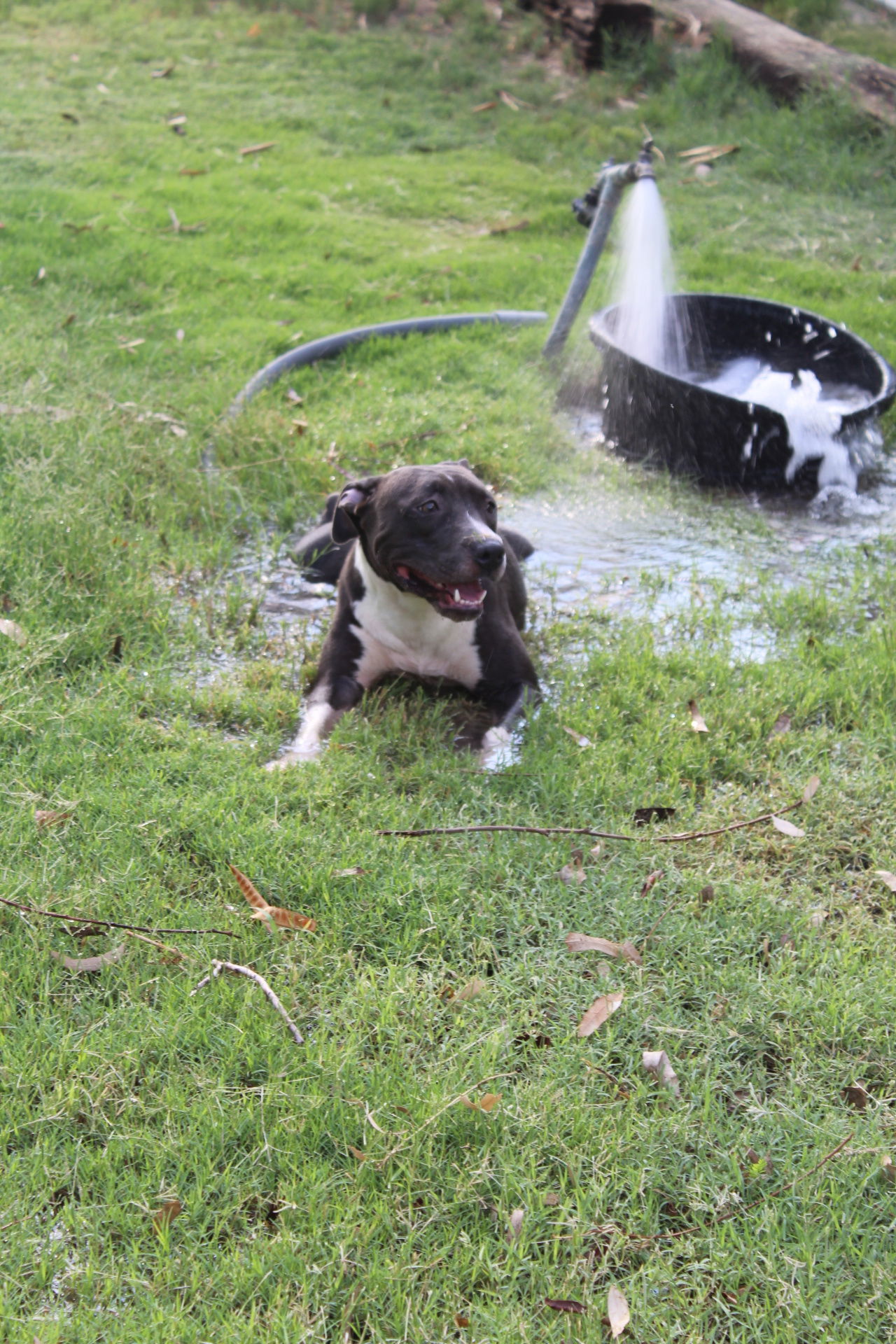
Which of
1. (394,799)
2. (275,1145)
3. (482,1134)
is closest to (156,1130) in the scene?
(275,1145)

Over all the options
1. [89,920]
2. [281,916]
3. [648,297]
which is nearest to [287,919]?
[281,916]

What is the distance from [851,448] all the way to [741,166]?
521 cm

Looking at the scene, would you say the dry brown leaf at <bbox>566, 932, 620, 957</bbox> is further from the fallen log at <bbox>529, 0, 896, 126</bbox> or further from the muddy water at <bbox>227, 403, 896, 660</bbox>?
the fallen log at <bbox>529, 0, 896, 126</bbox>

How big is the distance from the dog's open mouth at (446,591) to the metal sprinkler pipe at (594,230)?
2803 millimetres

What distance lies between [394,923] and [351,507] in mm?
1594

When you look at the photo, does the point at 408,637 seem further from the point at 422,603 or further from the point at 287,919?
the point at 287,919

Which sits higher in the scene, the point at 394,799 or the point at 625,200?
the point at 625,200

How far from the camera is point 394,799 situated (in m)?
3.58

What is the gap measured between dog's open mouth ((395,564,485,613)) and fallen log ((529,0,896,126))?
7.67m

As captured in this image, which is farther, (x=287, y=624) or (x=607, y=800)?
(x=287, y=624)

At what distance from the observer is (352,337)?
6992 millimetres

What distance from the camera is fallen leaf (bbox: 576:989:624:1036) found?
2783 mm

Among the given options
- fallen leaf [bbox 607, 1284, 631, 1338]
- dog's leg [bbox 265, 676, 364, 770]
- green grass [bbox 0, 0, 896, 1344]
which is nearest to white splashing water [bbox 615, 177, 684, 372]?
green grass [bbox 0, 0, 896, 1344]

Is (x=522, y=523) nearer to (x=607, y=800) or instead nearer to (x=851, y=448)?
(x=851, y=448)
